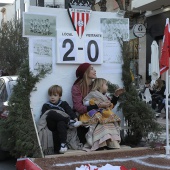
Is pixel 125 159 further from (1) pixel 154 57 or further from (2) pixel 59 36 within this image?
(1) pixel 154 57

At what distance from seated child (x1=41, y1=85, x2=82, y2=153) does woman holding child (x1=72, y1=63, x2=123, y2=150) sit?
18 centimetres

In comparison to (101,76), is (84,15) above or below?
above

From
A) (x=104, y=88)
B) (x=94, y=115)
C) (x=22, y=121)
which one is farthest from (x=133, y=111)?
(x=22, y=121)

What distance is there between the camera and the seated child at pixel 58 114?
583 cm

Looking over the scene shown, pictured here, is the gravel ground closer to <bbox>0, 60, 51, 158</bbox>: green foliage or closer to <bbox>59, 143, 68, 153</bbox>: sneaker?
<bbox>59, 143, 68, 153</bbox>: sneaker

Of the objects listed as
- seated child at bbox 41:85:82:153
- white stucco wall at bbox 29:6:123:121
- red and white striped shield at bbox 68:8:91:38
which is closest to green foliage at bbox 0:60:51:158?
white stucco wall at bbox 29:6:123:121

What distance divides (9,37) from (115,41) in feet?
48.7

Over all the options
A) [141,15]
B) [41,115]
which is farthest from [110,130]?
[141,15]

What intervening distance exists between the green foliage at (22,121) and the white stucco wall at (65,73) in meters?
0.19

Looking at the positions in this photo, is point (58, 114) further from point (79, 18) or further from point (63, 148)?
point (79, 18)

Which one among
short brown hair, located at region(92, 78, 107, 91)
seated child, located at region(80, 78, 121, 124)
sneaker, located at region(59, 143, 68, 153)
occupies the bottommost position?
sneaker, located at region(59, 143, 68, 153)

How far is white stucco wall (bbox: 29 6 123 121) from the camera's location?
6.42m

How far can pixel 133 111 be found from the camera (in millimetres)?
6715

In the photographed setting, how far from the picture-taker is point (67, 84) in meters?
6.73
